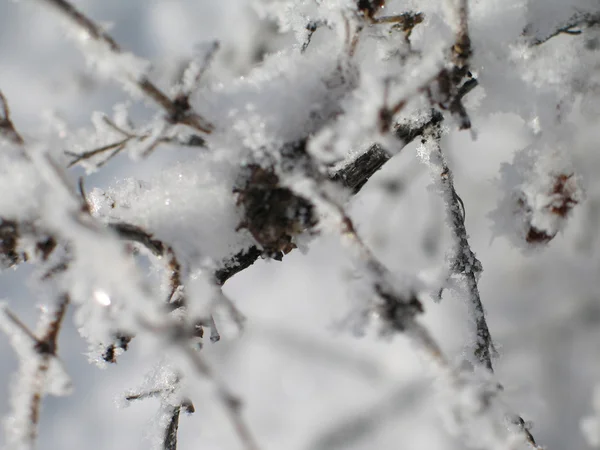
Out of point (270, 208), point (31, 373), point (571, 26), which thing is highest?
point (571, 26)

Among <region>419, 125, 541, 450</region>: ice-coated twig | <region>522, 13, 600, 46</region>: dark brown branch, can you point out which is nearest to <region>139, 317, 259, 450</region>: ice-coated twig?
<region>419, 125, 541, 450</region>: ice-coated twig

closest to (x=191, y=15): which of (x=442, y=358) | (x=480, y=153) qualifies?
(x=480, y=153)

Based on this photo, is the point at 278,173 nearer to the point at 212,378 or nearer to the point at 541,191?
the point at 212,378

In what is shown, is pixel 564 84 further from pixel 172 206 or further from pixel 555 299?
pixel 555 299

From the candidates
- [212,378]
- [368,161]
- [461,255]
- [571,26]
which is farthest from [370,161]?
[212,378]

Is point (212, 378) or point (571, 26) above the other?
point (571, 26)
